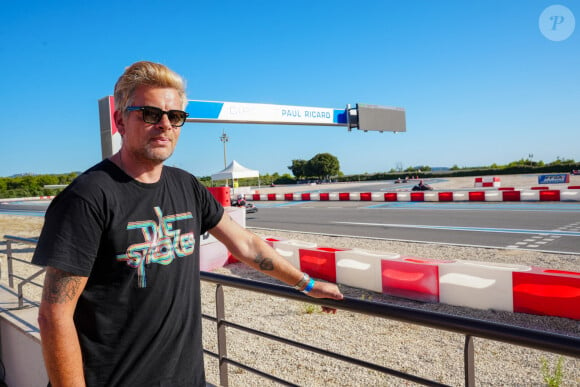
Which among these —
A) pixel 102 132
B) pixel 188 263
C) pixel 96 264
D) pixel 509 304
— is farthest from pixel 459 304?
pixel 102 132

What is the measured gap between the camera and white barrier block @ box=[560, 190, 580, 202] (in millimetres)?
18688

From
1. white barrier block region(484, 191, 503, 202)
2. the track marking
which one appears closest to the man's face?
the track marking

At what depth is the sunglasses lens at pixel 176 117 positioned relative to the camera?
1690mm

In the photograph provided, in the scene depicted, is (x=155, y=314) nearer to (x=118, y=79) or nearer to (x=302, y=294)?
(x=302, y=294)

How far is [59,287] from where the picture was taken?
1.33 metres

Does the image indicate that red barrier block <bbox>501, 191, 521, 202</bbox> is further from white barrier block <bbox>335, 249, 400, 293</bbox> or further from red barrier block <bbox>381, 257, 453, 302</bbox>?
red barrier block <bbox>381, 257, 453, 302</bbox>

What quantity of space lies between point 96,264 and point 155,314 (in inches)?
11.6

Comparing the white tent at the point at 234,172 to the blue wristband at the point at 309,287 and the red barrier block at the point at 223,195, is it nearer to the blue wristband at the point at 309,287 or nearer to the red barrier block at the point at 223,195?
the red barrier block at the point at 223,195

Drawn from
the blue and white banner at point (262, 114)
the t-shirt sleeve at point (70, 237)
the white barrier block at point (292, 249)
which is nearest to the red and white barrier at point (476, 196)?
the blue and white banner at point (262, 114)

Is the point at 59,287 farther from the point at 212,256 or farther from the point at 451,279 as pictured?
the point at 212,256

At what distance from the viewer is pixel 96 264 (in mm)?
1420

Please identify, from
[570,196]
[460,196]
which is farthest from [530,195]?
[460,196]

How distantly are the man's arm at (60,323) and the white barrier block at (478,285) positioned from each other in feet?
17.5

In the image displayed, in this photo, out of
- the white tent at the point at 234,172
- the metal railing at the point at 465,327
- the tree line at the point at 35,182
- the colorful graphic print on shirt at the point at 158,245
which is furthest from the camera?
the tree line at the point at 35,182
